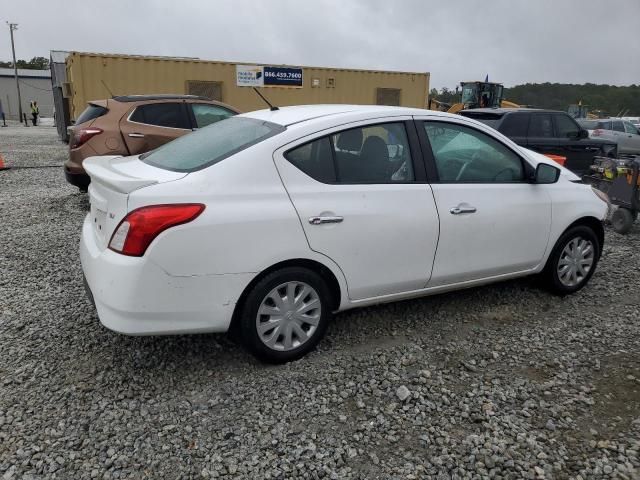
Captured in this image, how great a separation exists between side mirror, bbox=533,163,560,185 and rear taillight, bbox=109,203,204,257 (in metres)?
2.64

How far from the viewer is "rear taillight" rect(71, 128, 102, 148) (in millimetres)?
7102

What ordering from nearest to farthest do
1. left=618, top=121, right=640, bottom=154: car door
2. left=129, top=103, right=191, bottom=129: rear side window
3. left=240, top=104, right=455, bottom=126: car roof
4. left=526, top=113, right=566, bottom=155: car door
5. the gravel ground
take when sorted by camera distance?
the gravel ground
left=240, top=104, right=455, bottom=126: car roof
left=129, top=103, right=191, bottom=129: rear side window
left=526, top=113, right=566, bottom=155: car door
left=618, top=121, right=640, bottom=154: car door

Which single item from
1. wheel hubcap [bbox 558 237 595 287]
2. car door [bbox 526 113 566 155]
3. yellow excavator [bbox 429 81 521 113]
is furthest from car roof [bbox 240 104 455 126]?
yellow excavator [bbox 429 81 521 113]

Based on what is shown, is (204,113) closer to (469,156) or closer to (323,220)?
(469,156)

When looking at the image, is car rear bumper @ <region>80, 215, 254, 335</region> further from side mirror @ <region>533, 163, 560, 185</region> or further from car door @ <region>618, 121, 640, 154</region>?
car door @ <region>618, 121, 640, 154</region>

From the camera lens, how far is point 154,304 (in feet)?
9.07

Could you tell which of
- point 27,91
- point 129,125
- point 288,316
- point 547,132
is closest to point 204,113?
point 129,125

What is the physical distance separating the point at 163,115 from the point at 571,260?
5.81 meters

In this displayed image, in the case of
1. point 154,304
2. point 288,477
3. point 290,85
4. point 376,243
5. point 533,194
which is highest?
point 290,85

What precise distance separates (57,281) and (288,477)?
10.3 feet

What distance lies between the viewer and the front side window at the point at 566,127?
10.1m

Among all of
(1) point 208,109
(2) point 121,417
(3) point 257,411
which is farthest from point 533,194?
(1) point 208,109

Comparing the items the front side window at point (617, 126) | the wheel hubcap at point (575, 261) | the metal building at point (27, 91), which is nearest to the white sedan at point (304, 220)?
the wheel hubcap at point (575, 261)

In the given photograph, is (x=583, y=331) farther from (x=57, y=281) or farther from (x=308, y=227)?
(x=57, y=281)
